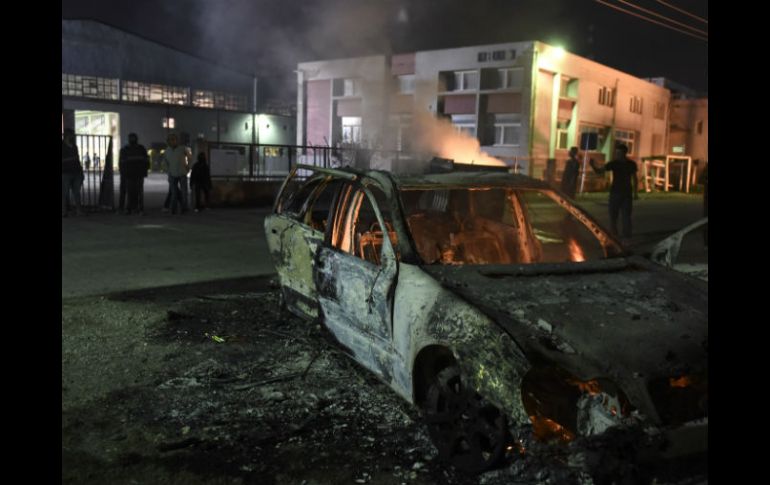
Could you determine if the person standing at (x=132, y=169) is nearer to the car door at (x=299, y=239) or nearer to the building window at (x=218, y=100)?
the car door at (x=299, y=239)

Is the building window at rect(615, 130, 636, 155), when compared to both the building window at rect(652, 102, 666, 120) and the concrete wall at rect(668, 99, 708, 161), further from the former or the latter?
the concrete wall at rect(668, 99, 708, 161)

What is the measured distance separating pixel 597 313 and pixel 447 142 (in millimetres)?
25039

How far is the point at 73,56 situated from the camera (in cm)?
3966

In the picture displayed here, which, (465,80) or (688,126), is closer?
(465,80)

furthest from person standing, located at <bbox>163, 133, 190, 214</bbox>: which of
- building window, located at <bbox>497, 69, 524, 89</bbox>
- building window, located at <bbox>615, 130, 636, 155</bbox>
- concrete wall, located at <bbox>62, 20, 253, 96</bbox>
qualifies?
concrete wall, located at <bbox>62, 20, 253, 96</bbox>

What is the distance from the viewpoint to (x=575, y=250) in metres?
5.03

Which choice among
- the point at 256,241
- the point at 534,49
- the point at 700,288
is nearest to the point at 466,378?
the point at 700,288

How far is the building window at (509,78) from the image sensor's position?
1112 inches

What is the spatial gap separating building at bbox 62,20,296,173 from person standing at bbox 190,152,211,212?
65.8 ft

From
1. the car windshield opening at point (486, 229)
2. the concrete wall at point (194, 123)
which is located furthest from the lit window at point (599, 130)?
the car windshield opening at point (486, 229)

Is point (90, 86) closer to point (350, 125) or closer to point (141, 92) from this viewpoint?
point (141, 92)

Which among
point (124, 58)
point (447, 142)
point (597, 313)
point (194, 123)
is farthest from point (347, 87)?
point (597, 313)
